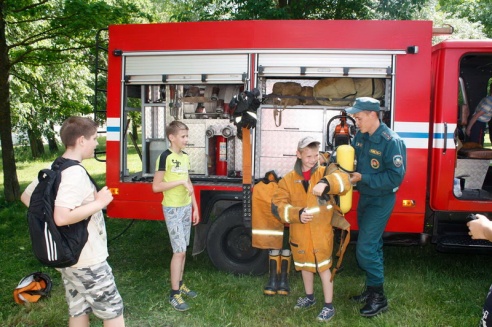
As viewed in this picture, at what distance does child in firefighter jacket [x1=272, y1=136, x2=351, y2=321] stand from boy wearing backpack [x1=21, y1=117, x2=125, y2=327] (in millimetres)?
1569

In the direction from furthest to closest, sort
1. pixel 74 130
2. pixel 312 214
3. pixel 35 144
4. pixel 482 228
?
1. pixel 35 144
2. pixel 312 214
3. pixel 74 130
4. pixel 482 228

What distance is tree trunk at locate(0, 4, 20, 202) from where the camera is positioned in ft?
27.4

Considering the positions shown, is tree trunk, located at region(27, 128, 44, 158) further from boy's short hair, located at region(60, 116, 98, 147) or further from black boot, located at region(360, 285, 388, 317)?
black boot, located at region(360, 285, 388, 317)

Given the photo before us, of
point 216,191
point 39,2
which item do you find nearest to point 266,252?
point 216,191

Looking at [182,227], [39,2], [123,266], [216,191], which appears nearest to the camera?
[182,227]

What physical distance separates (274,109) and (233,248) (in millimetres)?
1600

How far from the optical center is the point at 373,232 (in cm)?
393

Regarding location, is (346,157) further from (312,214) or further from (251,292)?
(251,292)

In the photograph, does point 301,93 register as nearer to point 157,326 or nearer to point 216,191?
point 216,191

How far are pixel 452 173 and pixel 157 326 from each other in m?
3.14

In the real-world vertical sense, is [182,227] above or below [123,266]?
above

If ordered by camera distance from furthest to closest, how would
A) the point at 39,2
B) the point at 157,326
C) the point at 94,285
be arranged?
the point at 39,2 → the point at 157,326 → the point at 94,285

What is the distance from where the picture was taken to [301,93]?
193 inches

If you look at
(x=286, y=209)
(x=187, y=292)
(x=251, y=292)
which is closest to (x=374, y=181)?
(x=286, y=209)
